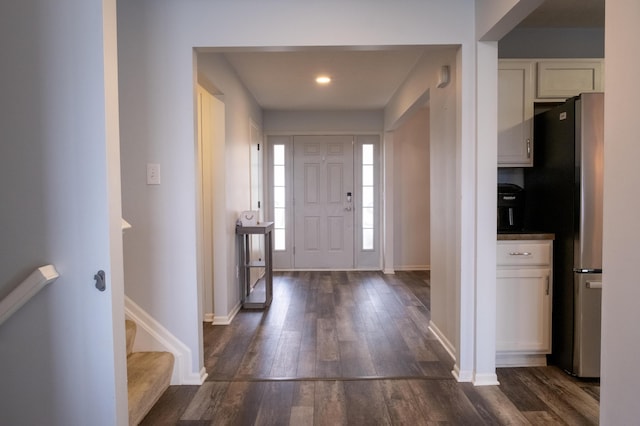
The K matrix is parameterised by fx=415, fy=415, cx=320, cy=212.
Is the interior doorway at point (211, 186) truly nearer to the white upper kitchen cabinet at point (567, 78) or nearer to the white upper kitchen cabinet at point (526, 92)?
the white upper kitchen cabinet at point (526, 92)

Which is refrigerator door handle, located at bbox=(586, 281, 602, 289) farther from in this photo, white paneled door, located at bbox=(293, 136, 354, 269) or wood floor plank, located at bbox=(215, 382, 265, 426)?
white paneled door, located at bbox=(293, 136, 354, 269)

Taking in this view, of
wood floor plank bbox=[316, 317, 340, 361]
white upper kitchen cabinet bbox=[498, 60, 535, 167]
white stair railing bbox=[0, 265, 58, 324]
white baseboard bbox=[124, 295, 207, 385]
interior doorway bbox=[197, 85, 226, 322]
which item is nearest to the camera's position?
white stair railing bbox=[0, 265, 58, 324]

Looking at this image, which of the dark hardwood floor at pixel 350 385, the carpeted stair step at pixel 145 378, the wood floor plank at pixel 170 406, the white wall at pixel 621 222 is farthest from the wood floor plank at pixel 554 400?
the carpeted stair step at pixel 145 378

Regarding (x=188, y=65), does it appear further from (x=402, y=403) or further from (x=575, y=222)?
(x=575, y=222)

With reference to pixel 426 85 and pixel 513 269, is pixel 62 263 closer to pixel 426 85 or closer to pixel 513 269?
pixel 513 269

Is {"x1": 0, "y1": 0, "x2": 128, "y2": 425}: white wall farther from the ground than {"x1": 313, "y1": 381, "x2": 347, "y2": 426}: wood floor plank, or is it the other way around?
{"x1": 0, "y1": 0, "x2": 128, "y2": 425}: white wall

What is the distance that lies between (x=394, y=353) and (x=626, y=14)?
7.79ft

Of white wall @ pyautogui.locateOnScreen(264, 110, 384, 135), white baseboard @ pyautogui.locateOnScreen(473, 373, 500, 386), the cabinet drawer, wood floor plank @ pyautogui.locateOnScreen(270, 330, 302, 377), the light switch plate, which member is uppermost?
white wall @ pyautogui.locateOnScreen(264, 110, 384, 135)

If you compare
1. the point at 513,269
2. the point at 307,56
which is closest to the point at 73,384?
the point at 513,269

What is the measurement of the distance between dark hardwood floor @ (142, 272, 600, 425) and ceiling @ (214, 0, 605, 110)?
2024 millimetres

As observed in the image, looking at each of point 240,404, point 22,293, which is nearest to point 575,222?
point 240,404

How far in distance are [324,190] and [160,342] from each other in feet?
13.0

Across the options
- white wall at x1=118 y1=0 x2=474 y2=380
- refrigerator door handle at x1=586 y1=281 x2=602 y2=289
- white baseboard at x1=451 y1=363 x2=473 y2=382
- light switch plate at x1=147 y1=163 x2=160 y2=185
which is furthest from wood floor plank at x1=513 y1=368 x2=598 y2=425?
light switch plate at x1=147 y1=163 x2=160 y2=185

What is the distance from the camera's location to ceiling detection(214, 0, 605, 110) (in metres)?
2.85
